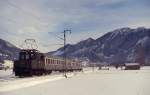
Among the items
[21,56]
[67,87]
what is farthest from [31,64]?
[67,87]

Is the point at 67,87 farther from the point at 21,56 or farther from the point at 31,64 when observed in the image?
the point at 21,56

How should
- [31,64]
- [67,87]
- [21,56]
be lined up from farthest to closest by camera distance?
[21,56]
[31,64]
[67,87]

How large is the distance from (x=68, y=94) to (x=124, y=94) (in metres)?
4.31

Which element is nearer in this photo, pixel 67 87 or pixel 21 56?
pixel 67 87

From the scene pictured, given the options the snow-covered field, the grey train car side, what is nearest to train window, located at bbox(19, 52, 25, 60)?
the grey train car side

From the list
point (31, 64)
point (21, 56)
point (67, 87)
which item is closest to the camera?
point (67, 87)

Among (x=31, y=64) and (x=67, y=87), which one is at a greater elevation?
(x=31, y=64)

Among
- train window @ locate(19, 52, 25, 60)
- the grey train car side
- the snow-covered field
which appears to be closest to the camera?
the snow-covered field

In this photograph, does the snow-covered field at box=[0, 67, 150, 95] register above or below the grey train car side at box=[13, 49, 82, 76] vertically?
below

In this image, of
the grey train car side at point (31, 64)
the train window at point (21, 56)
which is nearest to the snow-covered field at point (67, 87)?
the grey train car side at point (31, 64)

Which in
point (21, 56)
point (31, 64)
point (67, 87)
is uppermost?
point (21, 56)

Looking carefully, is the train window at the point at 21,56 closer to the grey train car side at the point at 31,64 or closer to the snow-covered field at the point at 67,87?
the grey train car side at the point at 31,64

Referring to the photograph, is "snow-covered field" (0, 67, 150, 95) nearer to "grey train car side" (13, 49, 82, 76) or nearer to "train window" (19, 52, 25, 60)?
"grey train car side" (13, 49, 82, 76)

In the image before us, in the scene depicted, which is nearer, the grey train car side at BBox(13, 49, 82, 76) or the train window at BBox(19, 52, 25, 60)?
the grey train car side at BBox(13, 49, 82, 76)
